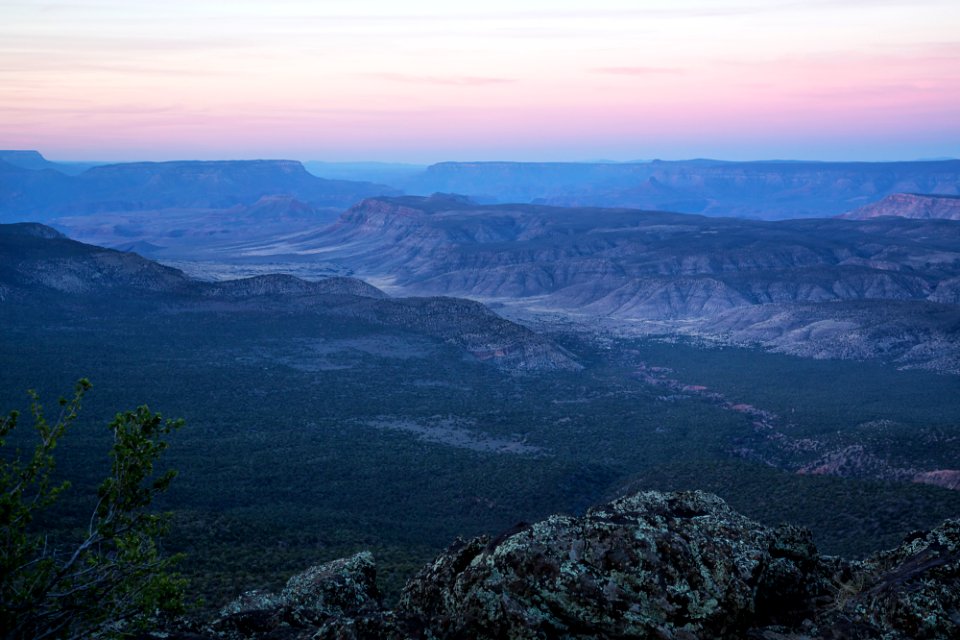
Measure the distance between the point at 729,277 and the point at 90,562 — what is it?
136 metres

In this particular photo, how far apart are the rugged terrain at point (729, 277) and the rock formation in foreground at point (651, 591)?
8287 cm

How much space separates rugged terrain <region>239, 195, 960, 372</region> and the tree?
89.4 m

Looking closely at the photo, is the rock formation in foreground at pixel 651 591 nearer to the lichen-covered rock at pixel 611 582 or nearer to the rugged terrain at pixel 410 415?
the lichen-covered rock at pixel 611 582

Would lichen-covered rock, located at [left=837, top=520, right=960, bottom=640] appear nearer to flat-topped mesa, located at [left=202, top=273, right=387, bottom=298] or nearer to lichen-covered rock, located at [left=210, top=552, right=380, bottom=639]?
lichen-covered rock, located at [left=210, top=552, right=380, bottom=639]

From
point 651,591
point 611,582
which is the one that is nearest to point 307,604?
point 611,582

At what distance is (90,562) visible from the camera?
38.9 feet

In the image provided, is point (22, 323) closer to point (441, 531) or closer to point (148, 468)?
point (441, 531)

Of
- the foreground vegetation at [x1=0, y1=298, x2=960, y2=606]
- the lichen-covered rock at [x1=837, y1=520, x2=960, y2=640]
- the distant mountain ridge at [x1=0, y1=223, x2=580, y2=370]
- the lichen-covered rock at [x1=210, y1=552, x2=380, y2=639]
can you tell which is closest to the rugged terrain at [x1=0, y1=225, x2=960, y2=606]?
the foreground vegetation at [x1=0, y1=298, x2=960, y2=606]

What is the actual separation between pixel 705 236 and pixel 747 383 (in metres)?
94.6

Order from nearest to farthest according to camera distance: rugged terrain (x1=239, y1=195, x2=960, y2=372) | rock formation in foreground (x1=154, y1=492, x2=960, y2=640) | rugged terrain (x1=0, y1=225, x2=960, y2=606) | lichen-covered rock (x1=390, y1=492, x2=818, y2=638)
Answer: rock formation in foreground (x1=154, y1=492, x2=960, y2=640) → lichen-covered rock (x1=390, y1=492, x2=818, y2=638) → rugged terrain (x1=0, y1=225, x2=960, y2=606) → rugged terrain (x1=239, y1=195, x2=960, y2=372)

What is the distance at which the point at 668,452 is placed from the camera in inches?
2288

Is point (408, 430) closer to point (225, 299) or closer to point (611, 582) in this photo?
point (225, 299)

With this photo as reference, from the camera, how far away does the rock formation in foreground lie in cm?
1177

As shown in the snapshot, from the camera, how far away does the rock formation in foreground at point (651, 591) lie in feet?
38.6
